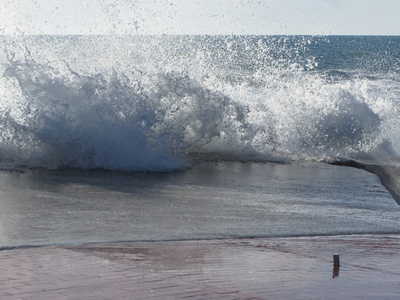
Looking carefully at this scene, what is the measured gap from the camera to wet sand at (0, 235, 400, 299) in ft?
10.7

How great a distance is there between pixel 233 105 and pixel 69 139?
360 cm

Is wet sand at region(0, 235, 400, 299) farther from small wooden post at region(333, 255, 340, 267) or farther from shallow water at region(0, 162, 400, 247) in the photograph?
shallow water at region(0, 162, 400, 247)

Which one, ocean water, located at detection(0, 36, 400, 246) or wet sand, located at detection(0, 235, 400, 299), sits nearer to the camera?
wet sand, located at detection(0, 235, 400, 299)

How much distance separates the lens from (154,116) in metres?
9.91

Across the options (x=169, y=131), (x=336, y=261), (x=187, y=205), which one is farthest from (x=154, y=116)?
(x=336, y=261)

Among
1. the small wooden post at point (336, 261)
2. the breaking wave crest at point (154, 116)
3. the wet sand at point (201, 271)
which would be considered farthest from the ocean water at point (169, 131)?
the small wooden post at point (336, 261)

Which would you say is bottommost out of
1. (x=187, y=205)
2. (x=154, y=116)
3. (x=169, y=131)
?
(x=187, y=205)

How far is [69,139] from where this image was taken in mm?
9367

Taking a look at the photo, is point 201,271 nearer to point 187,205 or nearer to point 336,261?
point 336,261

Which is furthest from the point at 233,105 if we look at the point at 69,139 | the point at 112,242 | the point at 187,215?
the point at 112,242

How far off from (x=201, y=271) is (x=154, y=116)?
632 cm

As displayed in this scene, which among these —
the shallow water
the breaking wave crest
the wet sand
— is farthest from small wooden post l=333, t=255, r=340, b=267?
the breaking wave crest

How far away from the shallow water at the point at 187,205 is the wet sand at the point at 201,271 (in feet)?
1.73

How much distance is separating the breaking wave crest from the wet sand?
4589 millimetres
